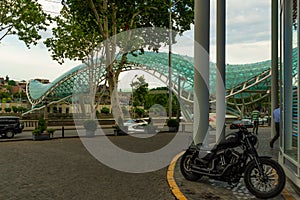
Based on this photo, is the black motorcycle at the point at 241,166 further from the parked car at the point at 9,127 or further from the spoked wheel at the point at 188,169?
the parked car at the point at 9,127

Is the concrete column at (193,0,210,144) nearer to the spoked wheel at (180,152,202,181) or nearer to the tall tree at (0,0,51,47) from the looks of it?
the spoked wheel at (180,152,202,181)

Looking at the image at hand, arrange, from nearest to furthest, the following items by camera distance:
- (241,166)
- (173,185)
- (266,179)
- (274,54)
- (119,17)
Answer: (266,179) < (241,166) < (173,185) < (274,54) < (119,17)

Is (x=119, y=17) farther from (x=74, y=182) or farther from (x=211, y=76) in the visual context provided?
(x=211, y=76)

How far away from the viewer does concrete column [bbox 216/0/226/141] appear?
33.6ft

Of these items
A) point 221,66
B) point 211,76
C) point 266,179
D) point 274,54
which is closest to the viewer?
point 266,179

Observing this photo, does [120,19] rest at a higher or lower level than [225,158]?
higher

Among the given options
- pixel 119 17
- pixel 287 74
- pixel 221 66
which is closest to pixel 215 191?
pixel 287 74

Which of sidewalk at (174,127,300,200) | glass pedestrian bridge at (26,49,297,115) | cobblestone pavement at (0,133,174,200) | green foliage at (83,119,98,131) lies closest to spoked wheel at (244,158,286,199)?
sidewalk at (174,127,300,200)

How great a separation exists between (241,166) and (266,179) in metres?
0.55

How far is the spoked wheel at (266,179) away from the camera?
5426 mm

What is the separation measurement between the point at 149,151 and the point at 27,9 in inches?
540

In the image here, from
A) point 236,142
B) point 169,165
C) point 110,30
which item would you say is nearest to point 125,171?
point 169,165

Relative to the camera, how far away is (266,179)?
5.59 m

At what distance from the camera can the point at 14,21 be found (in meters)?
21.0
